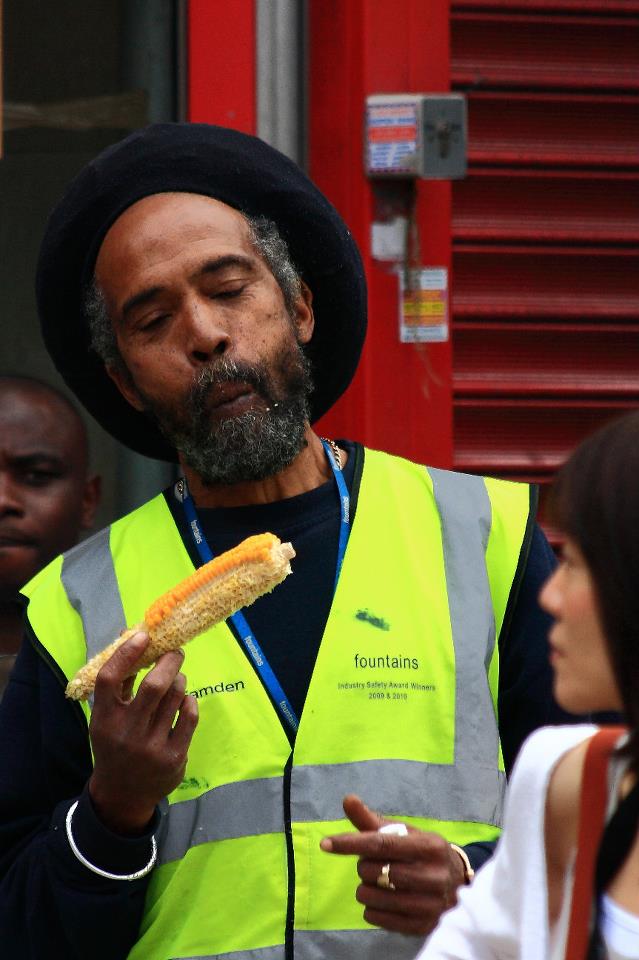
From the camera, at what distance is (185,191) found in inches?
112

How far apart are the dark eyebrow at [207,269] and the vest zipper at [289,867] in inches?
32.2

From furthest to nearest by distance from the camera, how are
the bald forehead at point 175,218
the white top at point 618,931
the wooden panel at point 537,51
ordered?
the wooden panel at point 537,51 < the bald forehead at point 175,218 < the white top at point 618,931

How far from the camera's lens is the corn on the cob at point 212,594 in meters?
2.32

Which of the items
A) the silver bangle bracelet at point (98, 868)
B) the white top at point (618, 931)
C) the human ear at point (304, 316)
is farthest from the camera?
the human ear at point (304, 316)

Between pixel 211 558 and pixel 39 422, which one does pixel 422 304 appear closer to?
pixel 39 422

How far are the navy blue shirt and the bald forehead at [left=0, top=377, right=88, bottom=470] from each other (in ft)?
3.65

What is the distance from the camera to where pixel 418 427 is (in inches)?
155

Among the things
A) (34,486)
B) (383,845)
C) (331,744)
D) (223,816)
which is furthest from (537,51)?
(383,845)

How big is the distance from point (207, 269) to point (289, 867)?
1.00m

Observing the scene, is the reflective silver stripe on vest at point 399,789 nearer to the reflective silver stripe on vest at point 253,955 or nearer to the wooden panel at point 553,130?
the reflective silver stripe on vest at point 253,955

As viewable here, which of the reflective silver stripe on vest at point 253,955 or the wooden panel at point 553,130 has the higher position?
the wooden panel at point 553,130

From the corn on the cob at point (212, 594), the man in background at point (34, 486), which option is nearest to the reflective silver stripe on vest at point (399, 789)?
the corn on the cob at point (212, 594)

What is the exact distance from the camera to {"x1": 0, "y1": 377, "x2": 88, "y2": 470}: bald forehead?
12.4 feet

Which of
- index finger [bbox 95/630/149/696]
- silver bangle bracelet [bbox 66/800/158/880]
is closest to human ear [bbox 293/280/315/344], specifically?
index finger [bbox 95/630/149/696]
